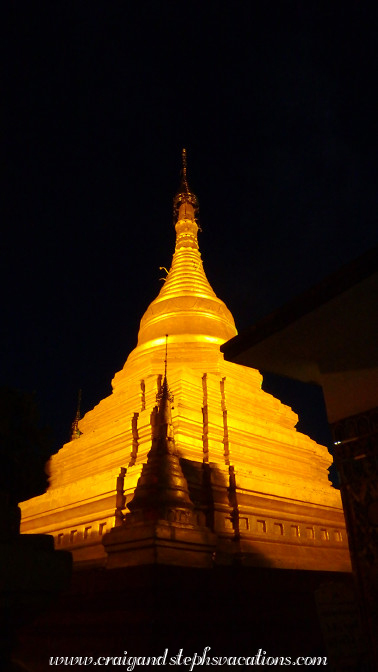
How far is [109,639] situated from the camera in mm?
5875

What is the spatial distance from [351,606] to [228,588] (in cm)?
295

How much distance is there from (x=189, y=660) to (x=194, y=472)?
353 cm

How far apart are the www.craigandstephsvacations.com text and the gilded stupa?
3.43 ft

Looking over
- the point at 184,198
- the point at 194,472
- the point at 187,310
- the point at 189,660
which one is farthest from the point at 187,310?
the point at 189,660

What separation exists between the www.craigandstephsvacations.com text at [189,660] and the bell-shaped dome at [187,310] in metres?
8.42

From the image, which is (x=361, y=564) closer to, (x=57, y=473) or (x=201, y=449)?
(x=201, y=449)

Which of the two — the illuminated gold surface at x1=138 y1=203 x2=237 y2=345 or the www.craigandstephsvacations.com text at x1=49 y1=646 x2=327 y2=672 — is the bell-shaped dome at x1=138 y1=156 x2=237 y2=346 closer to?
the illuminated gold surface at x1=138 y1=203 x2=237 y2=345

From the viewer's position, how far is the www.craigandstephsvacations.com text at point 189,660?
538 cm

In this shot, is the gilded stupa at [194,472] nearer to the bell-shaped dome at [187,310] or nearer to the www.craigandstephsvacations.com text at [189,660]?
the bell-shaped dome at [187,310]

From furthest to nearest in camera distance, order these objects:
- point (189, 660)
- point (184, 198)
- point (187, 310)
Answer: point (184, 198) < point (187, 310) < point (189, 660)

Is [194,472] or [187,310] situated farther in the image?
[187,310]

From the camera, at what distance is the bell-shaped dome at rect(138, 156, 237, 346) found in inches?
553

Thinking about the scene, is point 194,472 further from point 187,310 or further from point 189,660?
point 187,310

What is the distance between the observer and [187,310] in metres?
14.6
